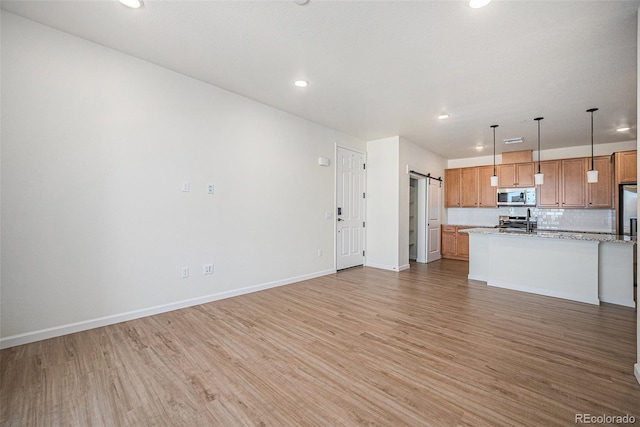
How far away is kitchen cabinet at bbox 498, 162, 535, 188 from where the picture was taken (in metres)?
6.26

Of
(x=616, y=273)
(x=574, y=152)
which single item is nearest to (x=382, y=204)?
(x=616, y=273)

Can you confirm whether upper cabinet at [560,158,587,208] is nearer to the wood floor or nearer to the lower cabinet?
the lower cabinet

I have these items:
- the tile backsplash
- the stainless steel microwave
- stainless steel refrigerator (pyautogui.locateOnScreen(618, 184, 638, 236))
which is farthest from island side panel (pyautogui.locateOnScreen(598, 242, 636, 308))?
the tile backsplash

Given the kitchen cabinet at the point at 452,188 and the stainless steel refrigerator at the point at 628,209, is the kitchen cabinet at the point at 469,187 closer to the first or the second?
the kitchen cabinet at the point at 452,188

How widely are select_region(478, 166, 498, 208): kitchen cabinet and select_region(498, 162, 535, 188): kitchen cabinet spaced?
0.24m

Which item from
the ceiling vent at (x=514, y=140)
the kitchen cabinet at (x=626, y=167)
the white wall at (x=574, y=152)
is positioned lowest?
the kitchen cabinet at (x=626, y=167)

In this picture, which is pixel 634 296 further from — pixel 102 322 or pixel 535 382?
pixel 102 322

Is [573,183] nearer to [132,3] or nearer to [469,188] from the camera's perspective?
[469,188]

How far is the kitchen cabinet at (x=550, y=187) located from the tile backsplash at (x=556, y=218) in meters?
0.46

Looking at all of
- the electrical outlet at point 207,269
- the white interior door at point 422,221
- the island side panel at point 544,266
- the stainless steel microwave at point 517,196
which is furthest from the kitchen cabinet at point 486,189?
the electrical outlet at point 207,269

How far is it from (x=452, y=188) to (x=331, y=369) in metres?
6.70

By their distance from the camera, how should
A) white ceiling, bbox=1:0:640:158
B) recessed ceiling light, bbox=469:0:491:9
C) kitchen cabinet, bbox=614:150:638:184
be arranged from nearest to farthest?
recessed ceiling light, bbox=469:0:491:9 < white ceiling, bbox=1:0:640:158 < kitchen cabinet, bbox=614:150:638:184

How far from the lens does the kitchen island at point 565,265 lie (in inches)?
144

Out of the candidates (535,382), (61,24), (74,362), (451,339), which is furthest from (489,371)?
(61,24)
